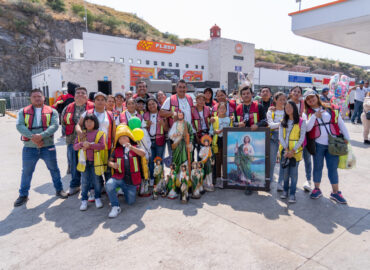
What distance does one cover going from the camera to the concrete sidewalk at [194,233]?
8.40 feet

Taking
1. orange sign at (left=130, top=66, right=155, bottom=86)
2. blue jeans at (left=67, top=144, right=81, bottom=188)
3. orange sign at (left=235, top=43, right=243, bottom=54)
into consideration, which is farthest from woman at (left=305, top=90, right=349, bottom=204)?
orange sign at (left=235, top=43, right=243, bottom=54)

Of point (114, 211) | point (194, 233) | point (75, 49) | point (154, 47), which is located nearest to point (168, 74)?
point (154, 47)

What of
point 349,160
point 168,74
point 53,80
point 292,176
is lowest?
point 292,176

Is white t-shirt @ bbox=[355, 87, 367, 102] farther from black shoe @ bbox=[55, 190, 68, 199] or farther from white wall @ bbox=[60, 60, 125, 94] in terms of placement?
white wall @ bbox=[60, 60, 125, 94]

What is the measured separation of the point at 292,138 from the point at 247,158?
0.85 m

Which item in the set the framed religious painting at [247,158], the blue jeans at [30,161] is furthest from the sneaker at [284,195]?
the blue jeans at [30,161]

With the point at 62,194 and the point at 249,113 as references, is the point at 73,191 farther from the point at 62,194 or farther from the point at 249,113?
the point at 249,113

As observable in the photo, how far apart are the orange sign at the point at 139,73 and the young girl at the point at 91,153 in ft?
87.0

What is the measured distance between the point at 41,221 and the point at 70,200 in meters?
0.73

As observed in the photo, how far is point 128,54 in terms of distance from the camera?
29.4 metres

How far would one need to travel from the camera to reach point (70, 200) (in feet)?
13.8

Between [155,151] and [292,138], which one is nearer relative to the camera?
[292,138]

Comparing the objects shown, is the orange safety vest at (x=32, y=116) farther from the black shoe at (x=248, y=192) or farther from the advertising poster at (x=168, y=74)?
the advertising poster at (x=168, y=74)

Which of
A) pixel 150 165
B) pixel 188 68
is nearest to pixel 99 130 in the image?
pixel 150 165
